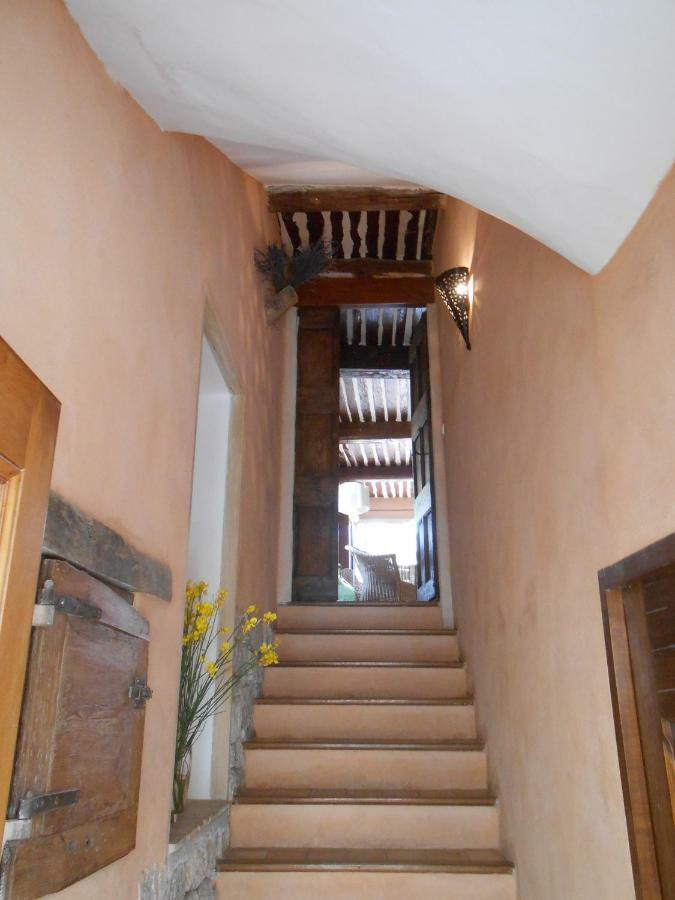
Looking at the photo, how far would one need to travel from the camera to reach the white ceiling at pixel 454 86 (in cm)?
126

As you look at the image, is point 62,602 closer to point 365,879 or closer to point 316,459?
point 365,879

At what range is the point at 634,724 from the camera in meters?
1.63

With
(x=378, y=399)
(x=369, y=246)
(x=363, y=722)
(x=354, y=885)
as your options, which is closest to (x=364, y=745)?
(x=363, y=722)

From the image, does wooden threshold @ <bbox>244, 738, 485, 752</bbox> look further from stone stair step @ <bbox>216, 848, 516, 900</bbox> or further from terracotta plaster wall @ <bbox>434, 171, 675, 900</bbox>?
stone stair step @ <bbox>216, 848, 516, 900</bbox>

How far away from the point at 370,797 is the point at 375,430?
245 inches

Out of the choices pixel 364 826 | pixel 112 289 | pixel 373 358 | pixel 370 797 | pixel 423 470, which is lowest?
pixel 364 826

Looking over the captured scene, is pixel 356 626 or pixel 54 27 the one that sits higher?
pixel 54 27

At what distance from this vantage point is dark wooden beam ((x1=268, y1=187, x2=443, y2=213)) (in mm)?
4695

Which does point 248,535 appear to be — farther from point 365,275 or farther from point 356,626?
point 365,275

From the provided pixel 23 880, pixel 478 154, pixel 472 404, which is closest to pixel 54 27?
pixel 478 154

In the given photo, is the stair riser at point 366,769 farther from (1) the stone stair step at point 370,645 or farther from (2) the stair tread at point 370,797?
(1) the stone stair step at point 370,645

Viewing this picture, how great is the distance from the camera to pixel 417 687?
4098 mm

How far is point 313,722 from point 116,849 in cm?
226

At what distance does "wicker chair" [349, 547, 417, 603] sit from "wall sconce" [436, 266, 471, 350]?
13.5 feet
